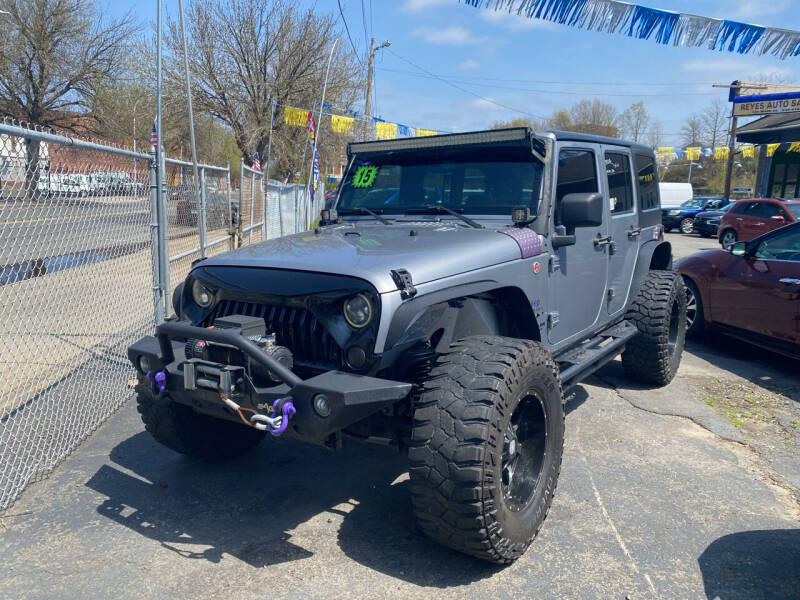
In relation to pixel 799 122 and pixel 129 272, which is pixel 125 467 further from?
pixel 799 122

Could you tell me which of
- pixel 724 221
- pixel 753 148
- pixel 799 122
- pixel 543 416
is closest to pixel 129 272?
pixel 543 416

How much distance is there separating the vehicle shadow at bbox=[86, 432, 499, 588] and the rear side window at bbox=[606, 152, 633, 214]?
8.72 ft

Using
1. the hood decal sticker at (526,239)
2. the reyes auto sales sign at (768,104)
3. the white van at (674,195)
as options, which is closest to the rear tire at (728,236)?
the reyes auto sales sign at (768,104)

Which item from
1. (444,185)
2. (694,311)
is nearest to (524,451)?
(444,185)

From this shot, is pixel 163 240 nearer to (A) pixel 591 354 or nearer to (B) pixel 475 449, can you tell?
(A) pixel 591 354

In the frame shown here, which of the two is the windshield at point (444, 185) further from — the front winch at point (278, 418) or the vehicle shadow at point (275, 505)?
the front winch at point (278, 418)

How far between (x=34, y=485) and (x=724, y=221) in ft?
65.6

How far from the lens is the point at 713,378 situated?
6.18 metres

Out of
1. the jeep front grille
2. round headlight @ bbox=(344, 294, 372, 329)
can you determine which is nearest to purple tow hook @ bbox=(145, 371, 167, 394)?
the jeep front grille

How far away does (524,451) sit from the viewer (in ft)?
11.1

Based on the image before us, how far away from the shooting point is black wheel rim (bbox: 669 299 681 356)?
6.05 m

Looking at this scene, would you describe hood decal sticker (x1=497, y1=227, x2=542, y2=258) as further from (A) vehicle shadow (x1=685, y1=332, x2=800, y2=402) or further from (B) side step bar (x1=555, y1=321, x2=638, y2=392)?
(A) vehicle shadow (x1=685, y1=332, x2=800, y2=402)

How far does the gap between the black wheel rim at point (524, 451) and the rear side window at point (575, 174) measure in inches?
53.4

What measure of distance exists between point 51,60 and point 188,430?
984 inches
